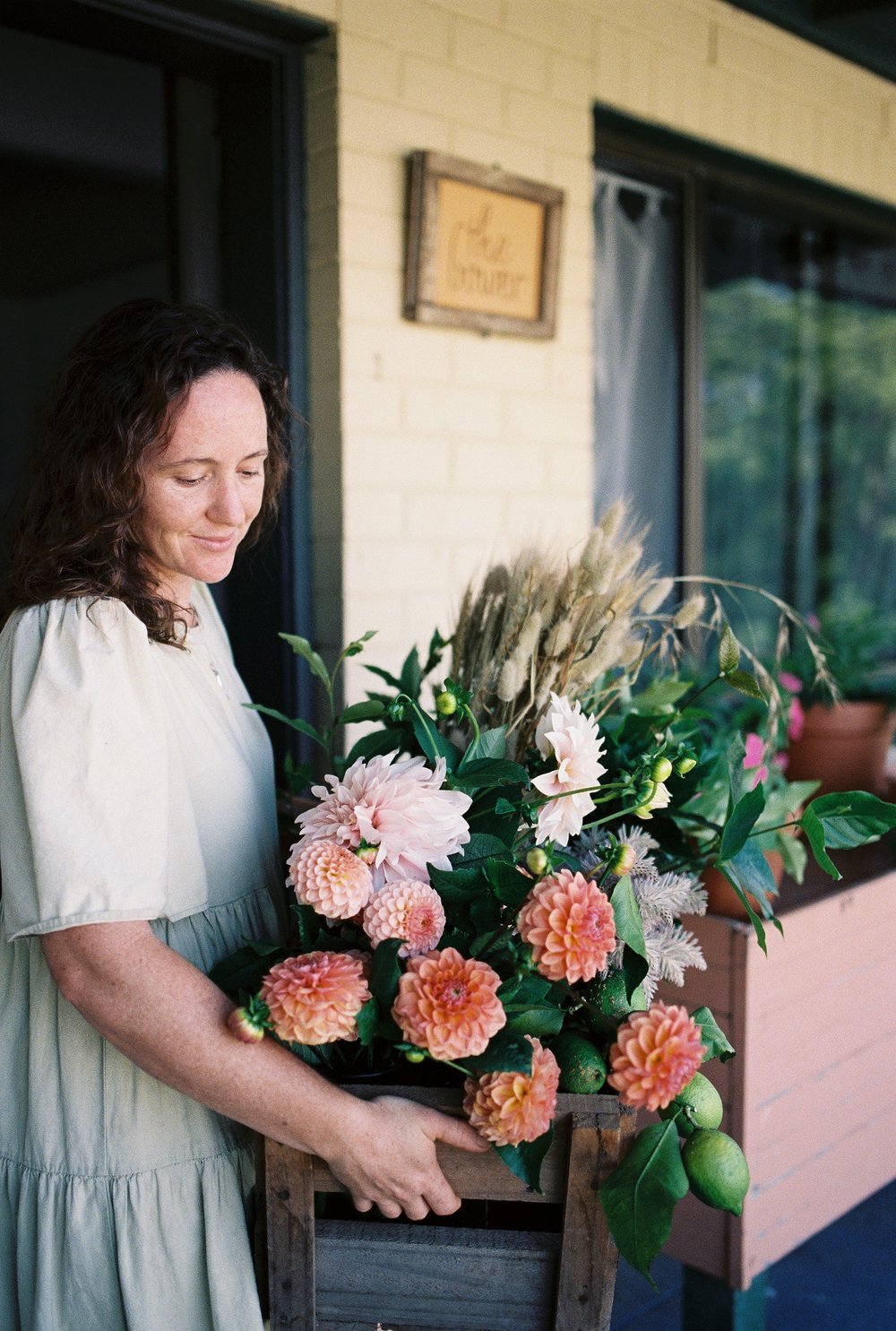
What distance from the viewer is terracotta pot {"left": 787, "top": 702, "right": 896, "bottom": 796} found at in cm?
249

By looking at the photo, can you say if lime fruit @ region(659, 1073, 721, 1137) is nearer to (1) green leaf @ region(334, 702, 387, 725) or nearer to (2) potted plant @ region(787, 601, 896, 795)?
(1) green leaf @ region(334, 702, 387, 725)

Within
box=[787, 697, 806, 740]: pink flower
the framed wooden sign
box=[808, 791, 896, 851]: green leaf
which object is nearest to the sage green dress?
box=[808, 791, 896, 851]: green leaf

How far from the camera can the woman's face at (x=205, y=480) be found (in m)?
1.15

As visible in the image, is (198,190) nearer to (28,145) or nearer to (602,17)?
(28,145)

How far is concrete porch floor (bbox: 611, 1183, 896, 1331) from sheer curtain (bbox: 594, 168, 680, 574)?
5.18 feet

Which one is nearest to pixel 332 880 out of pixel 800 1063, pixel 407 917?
Result: pixel 407 917

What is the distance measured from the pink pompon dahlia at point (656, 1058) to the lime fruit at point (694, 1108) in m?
0.08

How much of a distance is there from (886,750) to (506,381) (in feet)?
3.73

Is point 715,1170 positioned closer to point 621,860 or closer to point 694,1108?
point 694,1108

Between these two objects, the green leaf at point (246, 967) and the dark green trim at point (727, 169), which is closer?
the green leaf at point (246, 967)

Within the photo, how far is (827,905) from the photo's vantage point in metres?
1.88

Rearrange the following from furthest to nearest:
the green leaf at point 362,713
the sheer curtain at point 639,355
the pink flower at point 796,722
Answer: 1. the sheer curtain at point 639,355
2. the pink flower at point 796,722
3. the green leaf at point 362,713

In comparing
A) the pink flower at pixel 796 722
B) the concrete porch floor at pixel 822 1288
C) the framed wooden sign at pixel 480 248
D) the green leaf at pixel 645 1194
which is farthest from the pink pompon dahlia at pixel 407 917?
the concrete porch floor at pixel 822 1288

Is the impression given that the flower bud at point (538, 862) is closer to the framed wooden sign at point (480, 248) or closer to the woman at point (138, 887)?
the woman at point (138, 887)
